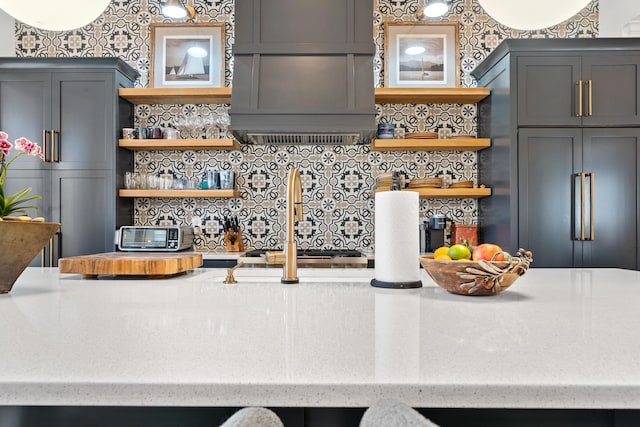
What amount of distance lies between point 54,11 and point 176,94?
2041 millimetres

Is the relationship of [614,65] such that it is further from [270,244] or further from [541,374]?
[541,374]

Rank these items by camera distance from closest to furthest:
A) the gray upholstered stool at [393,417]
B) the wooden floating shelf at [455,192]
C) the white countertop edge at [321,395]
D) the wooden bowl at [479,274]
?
1. the gray upholstered stool at [393,417]
2. the white countertop edge at [321,395]
3. the wooden bowl at [479,274]
4. the wooden floating shelf at [455,192]

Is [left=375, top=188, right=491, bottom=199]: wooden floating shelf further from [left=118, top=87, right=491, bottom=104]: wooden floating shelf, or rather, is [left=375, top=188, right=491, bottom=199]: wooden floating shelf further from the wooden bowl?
the wooden bowl

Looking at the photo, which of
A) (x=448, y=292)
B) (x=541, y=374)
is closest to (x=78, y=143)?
(x=448, y=292)

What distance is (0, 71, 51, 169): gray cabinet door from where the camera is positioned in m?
3.27

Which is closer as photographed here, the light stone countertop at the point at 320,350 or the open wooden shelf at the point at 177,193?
the light stone countertop at the point at 320,350

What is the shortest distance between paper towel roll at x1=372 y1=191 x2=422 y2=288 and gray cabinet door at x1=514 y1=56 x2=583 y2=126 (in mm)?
2235

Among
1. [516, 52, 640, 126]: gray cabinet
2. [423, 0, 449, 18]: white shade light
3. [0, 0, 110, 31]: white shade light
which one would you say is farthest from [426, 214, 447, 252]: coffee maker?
[0, 0, 110, 31]: white shade light

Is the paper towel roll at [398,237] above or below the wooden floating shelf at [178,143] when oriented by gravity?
below

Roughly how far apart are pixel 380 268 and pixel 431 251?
86.9 inches

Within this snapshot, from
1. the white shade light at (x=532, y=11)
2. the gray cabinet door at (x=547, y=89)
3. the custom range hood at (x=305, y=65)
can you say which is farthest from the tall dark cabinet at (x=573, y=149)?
the white shade light at (x=532, y=11)

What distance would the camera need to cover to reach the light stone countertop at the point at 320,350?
0.51 meters

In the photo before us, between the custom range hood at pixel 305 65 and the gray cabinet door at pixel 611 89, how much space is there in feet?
5.04

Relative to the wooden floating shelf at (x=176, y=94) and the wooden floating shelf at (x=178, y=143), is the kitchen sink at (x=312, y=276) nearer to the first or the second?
the wooden floating shelf at (x=178, y=143)
